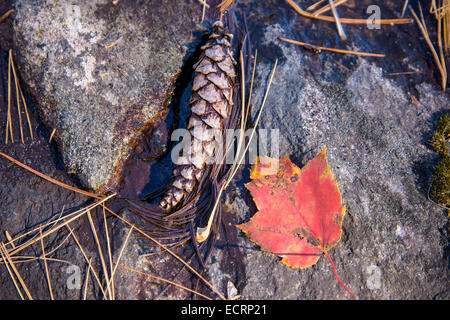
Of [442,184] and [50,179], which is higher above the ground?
[50,179]

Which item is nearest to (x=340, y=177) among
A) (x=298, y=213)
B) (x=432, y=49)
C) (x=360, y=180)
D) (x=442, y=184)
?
(x=360, y=180)

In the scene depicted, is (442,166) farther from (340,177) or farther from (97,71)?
(97,71)

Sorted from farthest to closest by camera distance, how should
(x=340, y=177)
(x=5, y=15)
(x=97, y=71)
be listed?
(x=5, y=15) < (x=97, y=71) < (x=340, y=177)

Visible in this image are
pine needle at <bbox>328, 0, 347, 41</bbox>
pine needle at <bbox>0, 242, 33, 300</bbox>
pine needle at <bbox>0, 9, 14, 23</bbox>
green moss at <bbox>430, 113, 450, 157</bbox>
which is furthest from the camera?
pine needle at <bbox>328, 0, 347, 41</bbox>

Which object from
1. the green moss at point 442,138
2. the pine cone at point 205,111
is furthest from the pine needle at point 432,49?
the pine cone at point 205,111

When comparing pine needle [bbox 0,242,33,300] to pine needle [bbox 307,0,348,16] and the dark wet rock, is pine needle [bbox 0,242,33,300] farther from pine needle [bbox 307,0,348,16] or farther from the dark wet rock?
pine needle [bbox 307,0,348,16]

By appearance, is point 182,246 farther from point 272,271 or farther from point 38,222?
point 38,222

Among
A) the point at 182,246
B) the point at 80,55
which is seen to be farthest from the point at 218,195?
the point at 80,55

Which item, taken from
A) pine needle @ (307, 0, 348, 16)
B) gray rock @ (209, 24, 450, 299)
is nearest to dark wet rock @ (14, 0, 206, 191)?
gray rock @ (209, 24, 450, 299)
